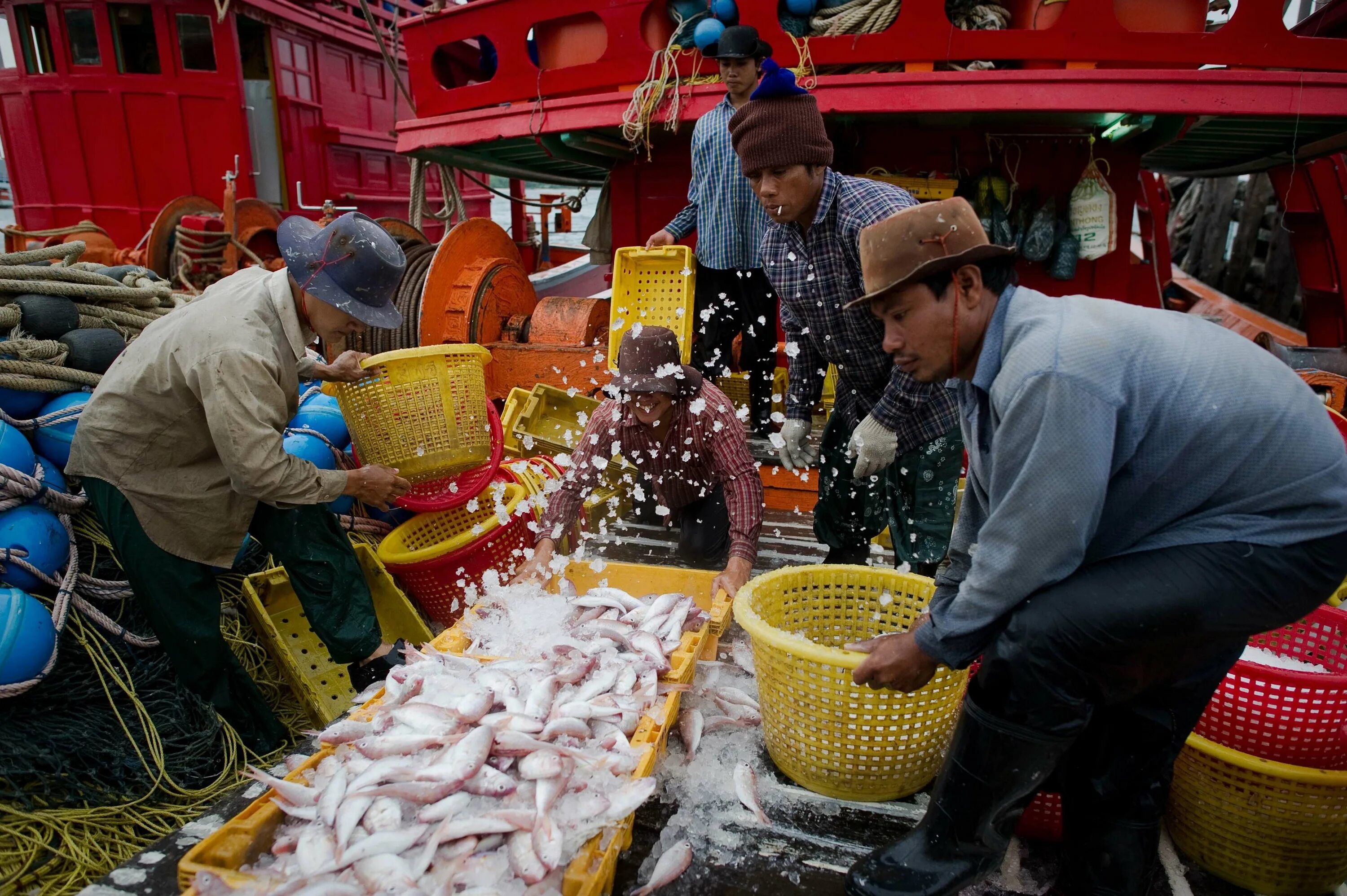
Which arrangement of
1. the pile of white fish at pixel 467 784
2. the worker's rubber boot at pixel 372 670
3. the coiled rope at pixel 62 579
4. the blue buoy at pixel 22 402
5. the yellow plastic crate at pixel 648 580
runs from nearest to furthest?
1. the pile of white fish at pixel 467 784
2. the coiled rope at pixel 62 579
3. the yellow plastic crate at pixel 648 580
4. the worker's rubber boot at pixel 372 670
5. the blue buoy at pixel 22 402

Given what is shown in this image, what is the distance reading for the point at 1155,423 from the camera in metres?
1.56

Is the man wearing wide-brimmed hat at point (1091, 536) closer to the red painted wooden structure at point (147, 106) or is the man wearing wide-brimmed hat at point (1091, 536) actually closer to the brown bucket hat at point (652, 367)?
the brown bucket hat at point (652, 367)

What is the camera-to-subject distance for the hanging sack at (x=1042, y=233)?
249 inches

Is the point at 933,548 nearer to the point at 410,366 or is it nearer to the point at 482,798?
the point at 482,798

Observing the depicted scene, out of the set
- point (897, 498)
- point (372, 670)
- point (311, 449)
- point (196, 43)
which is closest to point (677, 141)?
point (311, 449)

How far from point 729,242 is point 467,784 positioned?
3.97 meters

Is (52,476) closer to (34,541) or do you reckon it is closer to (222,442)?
(34,541)

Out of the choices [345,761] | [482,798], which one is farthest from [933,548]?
[345,761]

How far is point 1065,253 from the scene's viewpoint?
21.0ft

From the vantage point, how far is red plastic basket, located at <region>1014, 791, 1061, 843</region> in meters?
2.22

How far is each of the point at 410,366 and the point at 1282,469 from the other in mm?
3567

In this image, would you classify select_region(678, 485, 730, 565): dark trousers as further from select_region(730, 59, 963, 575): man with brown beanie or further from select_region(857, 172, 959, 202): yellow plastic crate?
select_region(857, 172, 959, 202): yellow plastic crate

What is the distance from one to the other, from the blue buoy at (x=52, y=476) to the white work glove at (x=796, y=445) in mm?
3722

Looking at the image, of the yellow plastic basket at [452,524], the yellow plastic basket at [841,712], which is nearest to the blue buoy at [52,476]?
the yellow plastic basket at [452,524]
